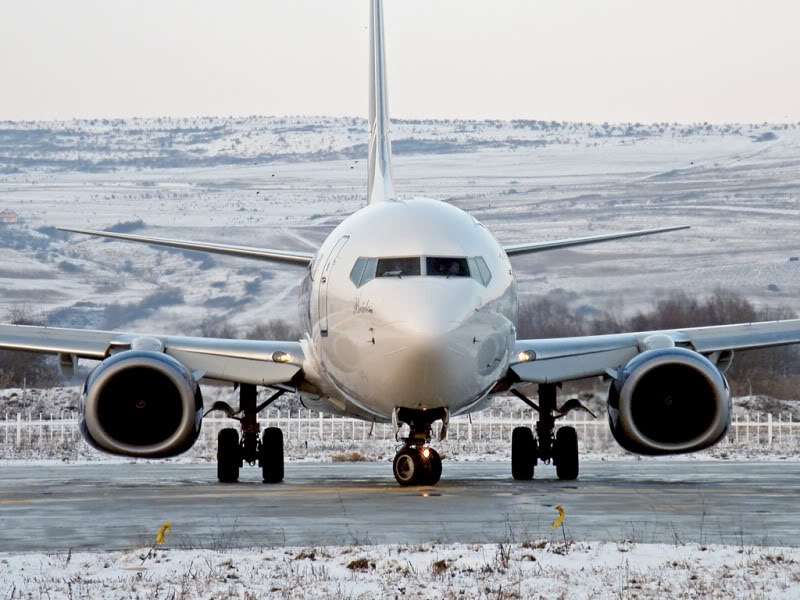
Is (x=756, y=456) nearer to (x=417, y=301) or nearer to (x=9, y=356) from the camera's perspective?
(x=417, y=301)

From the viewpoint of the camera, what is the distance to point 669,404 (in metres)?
20.3

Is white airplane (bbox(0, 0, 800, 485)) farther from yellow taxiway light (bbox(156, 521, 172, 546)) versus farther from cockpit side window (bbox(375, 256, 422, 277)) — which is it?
yellow taxiway light (bbox(156, 521, 172, 546))

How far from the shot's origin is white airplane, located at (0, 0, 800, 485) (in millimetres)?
17547

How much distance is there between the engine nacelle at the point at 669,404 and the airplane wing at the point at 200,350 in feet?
15.0

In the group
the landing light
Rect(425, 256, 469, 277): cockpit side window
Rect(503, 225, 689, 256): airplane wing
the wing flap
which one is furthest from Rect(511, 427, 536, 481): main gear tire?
the wing flap

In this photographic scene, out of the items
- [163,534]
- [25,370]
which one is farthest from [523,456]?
[25,370]

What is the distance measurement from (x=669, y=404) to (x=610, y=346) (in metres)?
2.23

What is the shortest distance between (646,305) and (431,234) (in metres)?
58.3

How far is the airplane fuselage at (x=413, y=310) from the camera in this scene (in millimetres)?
17109

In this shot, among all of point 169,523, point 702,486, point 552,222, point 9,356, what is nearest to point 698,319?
point 9,356

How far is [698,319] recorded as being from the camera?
60.2 metres

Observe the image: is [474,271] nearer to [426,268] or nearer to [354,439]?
[426,268]

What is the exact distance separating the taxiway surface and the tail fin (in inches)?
198

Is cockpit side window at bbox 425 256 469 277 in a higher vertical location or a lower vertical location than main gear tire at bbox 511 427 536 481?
higher
